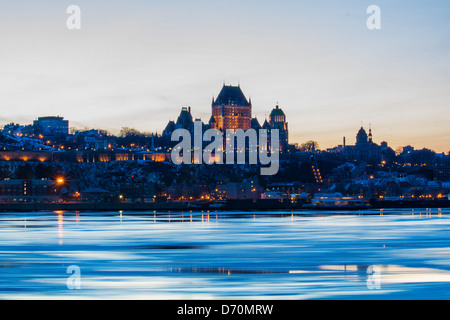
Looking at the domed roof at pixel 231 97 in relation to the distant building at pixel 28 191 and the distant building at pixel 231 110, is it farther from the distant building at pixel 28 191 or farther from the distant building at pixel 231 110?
the distant building at pixel 28 191

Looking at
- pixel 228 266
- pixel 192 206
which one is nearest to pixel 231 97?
pixel 192 206

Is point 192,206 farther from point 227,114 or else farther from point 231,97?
point 231,97

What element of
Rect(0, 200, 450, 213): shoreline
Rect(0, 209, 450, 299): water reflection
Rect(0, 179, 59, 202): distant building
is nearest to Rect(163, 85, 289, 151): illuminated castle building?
Rect(0, 179, 59, 202): distant building

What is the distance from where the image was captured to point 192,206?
339 feet

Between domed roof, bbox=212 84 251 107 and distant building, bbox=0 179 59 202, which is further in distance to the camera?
domed roof, bbox=212 84 251 107

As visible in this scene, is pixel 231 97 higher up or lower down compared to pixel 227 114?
higher up

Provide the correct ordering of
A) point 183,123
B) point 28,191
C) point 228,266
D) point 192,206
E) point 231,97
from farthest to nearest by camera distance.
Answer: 1. point 231,97
2. point 183,123
3. point 28,191
4. point 192,206
5. point 228,266

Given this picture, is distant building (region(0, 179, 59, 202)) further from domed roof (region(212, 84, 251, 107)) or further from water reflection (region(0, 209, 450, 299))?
domed roof (region(212, 84, 251, 107))

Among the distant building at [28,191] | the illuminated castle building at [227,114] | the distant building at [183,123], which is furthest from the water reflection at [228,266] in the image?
the illuminated castle building at [227,114]

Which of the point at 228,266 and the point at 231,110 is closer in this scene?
the point at 228,266

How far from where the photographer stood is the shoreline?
9931cm

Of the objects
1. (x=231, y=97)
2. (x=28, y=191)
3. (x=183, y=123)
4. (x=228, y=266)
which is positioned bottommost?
(x=228, y=266)

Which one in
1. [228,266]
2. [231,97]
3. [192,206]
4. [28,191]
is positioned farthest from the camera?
[231,97]
